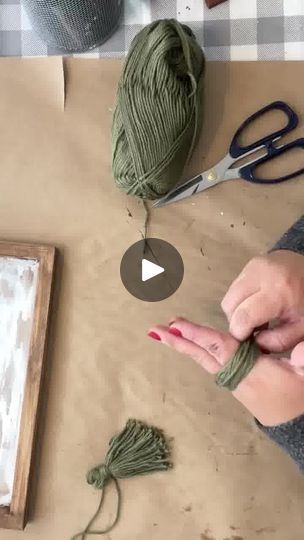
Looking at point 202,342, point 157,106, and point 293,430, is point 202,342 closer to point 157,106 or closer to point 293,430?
point 293,430

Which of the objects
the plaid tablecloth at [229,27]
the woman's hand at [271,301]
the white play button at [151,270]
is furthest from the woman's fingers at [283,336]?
the plaid tablecloth at [229,27]

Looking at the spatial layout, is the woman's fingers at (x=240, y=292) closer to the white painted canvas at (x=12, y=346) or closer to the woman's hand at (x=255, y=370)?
the woman's hand at (x=255, y=370)

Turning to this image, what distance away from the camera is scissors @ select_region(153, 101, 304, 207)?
695 mm

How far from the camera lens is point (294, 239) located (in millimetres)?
626

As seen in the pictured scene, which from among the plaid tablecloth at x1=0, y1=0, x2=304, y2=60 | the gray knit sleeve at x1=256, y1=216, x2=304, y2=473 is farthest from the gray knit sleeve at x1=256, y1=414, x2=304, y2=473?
the plaid tablecloth at x1=0, y1=0, x2=304, y2=60

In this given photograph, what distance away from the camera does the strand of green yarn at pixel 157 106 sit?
0.64 m

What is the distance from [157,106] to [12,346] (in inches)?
10.4

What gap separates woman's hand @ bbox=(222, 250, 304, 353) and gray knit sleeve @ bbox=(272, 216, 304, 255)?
0.06 meters

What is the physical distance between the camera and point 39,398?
2.23 ft

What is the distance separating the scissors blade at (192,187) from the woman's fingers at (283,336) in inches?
7.8

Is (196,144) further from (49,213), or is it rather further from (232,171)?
(49,213)

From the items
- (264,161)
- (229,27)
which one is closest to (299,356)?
(264,161)

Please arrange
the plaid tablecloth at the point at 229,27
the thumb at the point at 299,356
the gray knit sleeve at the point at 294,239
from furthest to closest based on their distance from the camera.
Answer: the plaid tablecloth at the point at 229,27, the gray knit sleeve at the point at 294,239, the thumb at the point at 299,356

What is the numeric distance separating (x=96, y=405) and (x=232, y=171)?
0.26 m
